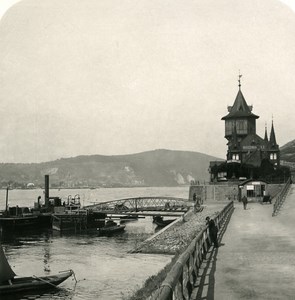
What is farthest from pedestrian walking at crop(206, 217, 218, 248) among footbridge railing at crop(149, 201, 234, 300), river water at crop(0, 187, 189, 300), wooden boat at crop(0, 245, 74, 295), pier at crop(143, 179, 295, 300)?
wooden boat at crop(0, 245, 74, 295)

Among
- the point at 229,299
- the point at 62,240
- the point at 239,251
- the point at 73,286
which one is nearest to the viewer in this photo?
the point at 229,299

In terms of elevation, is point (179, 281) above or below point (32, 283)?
above

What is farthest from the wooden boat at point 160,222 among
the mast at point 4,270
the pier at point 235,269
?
the mast at point 4,270

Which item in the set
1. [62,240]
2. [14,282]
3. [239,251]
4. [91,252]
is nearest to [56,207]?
[62,240]

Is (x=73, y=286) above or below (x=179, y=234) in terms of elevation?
below

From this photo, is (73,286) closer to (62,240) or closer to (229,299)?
(229,299)

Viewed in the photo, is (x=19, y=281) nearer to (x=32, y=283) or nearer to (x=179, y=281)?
(x=32, y=283)

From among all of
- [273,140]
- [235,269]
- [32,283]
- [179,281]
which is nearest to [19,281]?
[32,283]
